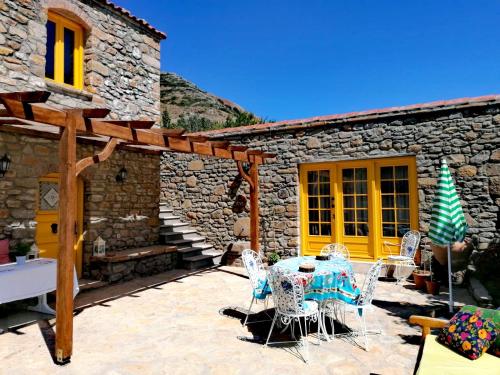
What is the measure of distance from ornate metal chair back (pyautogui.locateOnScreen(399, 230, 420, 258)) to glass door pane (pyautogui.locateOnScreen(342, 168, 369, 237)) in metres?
0.77

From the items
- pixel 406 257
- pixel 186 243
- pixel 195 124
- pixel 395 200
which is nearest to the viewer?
pixel 406 257

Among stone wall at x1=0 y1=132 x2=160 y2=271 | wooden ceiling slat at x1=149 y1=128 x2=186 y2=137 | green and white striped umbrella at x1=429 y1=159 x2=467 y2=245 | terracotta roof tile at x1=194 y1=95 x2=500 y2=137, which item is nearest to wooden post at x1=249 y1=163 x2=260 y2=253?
terracotta roof tile at x1=194 y1=95 x2=500 y2=137

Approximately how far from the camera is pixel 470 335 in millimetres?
2477

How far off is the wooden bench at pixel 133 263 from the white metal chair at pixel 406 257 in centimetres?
442

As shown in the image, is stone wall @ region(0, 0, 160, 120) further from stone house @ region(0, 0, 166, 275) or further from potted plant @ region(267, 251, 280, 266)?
potted plant @ region(267, 251, 280, 266)

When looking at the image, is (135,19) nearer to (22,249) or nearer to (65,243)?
(22,249)

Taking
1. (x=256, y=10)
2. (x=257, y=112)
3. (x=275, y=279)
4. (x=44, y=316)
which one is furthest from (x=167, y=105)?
(x=275, y=279)

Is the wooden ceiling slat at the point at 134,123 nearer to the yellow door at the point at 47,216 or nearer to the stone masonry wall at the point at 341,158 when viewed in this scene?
the yellow door at the point at 47,216

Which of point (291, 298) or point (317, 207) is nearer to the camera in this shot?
point (291, 298)

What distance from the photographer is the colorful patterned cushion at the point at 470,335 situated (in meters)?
2.40

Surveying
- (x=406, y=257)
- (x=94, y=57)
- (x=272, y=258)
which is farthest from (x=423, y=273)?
(x=94, y=57)

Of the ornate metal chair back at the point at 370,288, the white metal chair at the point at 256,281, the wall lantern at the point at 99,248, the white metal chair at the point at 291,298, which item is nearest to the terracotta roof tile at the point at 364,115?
the wall lantern at the point at 99,248

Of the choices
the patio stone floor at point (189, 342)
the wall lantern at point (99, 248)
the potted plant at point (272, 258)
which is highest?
the wall lantern at point (99, 248)

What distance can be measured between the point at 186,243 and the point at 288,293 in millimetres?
5115
